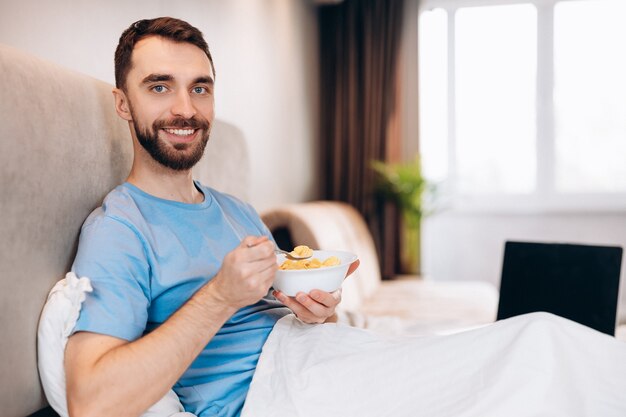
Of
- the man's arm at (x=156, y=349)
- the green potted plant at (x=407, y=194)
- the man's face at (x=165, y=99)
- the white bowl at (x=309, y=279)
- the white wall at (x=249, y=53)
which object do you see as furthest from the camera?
the green potted plant at (x=407, y=194)

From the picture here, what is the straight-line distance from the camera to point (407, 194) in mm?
4047

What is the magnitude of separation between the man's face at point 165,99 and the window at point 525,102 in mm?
3422

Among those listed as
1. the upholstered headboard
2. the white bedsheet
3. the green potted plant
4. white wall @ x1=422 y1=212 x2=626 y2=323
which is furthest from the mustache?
white wall @ x1=422 y1=212 x2=626 y2=323

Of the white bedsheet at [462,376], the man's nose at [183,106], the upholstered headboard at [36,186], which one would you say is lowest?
the white bedsheet at [462,376]

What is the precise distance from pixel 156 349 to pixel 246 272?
195 mm

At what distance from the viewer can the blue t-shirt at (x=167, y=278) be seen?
985 millimetres

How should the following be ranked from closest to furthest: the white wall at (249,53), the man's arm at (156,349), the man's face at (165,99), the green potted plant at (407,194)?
the man's arm at (156,349) → the man's face at (165,99) → the white wall at (249,53) → the green potted plant at (407,194)

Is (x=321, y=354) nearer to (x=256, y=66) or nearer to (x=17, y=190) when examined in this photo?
(x=17, y=190)

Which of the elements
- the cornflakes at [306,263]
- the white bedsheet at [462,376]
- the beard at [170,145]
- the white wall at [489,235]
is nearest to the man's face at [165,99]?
the beard at [170,145]

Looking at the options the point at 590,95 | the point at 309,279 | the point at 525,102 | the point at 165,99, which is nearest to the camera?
the point at 309,279

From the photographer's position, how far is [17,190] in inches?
36.7

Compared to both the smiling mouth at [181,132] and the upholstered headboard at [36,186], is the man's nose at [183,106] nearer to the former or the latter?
the smiling mouth at [181,132]

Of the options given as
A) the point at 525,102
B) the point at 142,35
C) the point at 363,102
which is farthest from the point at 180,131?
the point at 525,102

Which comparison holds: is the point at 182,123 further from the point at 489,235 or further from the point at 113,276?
the point at 489,235
